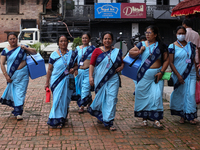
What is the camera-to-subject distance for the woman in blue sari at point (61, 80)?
5148 mm

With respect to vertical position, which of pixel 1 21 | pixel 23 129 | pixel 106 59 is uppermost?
pixel 1 21

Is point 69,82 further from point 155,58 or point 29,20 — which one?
point 29,20

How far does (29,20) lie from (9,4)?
9.00 feet

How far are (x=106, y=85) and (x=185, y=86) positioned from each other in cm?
155

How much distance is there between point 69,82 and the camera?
17.5 feet

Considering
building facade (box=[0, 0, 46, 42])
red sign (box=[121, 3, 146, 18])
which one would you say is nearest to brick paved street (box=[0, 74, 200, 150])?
red sign (box=[121, 3, 146, 18])

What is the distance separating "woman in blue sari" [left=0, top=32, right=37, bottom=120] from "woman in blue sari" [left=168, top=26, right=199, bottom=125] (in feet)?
9.19

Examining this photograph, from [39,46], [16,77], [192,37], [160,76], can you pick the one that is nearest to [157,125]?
[160,76]

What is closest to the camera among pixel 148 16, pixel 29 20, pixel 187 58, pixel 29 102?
pixel 187 58

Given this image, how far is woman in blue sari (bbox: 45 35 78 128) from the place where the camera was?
5.15 metres

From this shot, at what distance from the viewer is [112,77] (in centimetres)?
507

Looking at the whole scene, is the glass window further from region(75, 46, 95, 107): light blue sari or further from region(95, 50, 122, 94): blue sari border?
region(95, 50, 122, 94): blue sari border

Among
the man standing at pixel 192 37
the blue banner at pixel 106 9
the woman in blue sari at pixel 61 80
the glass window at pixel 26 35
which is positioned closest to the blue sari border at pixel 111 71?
the woman in blue sari at pixel 61 80

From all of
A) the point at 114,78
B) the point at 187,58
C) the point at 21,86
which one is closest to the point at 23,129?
the point at 21,86
